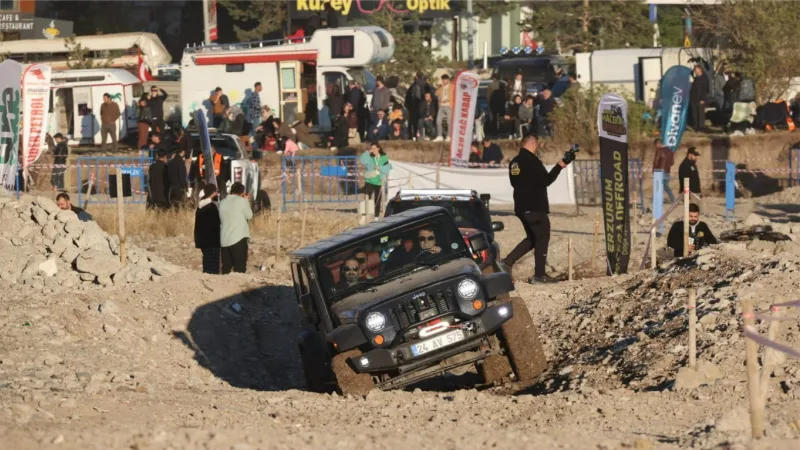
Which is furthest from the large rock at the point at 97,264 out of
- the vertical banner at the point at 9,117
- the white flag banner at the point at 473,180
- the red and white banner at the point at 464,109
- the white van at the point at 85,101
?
the white van at the point at 85,101

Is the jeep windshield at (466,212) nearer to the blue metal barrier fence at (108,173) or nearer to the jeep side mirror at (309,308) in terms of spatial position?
the jeep side mirror at (309,308)

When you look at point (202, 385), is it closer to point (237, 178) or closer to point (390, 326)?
point (390, 326)

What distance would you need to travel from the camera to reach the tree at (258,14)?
55.4 metres

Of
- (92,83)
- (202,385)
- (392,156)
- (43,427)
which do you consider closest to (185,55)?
(92,83)

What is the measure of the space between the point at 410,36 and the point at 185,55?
12.3m

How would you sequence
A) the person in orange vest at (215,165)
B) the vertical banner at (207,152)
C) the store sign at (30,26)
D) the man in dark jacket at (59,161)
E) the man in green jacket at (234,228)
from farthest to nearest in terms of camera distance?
the store sign at (30,26) → the man in dark jacket at (59,161) → the person in orange vest at (215,165) → the vertical banner at (207,152) → the man in green jacket at (234,228)

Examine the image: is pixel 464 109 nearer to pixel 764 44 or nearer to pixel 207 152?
pixel 207 152

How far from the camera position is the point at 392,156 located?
3506 cm

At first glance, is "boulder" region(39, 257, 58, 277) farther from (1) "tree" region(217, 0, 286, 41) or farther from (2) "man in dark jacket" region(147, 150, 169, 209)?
(1) "tree" region(217, 0, 286, 41)

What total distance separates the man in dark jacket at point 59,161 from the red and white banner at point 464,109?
27.2ft

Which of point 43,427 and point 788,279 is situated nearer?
point 43,427

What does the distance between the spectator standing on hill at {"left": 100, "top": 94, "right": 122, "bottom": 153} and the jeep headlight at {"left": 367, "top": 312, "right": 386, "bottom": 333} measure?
2575 cm

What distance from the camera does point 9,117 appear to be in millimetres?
23297

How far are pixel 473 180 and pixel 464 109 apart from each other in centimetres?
161
